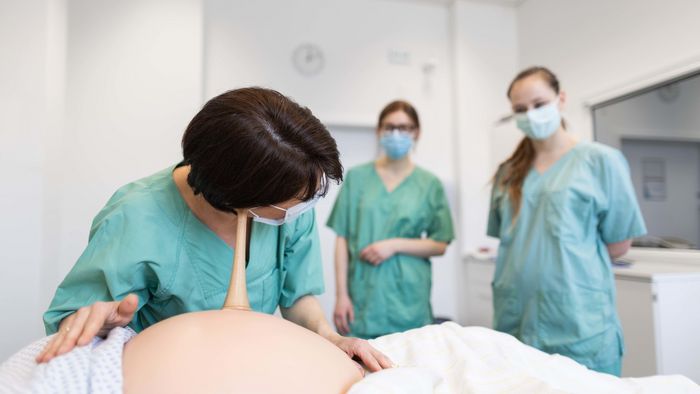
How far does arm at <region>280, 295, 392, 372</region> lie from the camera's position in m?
0.77

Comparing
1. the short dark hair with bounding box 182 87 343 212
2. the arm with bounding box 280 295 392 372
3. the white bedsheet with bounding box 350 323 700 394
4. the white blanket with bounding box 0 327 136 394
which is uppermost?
the short dark hair with bounding box 182 87 343 212

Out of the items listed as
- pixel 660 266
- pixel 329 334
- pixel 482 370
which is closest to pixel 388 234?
pixel 329 334

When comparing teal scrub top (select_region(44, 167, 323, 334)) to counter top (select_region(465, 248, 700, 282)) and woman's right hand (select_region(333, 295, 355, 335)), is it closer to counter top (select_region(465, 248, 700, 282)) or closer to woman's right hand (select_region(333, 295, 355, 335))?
woman's right hand (select_region(333, 295, 355, 335))

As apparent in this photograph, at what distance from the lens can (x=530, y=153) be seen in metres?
1.55

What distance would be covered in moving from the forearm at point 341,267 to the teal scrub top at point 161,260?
0.75 m

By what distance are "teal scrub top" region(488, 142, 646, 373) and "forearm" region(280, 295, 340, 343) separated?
27.5 inches

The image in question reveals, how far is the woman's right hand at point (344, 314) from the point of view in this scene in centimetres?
170

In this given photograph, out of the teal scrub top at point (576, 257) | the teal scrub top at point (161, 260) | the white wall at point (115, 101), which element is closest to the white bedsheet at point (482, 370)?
the teal scrub top at point (161, 260)

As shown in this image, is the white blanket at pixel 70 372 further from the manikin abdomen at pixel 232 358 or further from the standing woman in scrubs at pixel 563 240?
the standing woman in scrubs at pixel 563 240

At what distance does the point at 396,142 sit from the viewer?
1.78 meters

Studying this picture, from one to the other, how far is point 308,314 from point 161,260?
0.35 meters

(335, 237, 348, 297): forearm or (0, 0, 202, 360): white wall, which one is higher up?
(0, 0, 202, 360): white wall

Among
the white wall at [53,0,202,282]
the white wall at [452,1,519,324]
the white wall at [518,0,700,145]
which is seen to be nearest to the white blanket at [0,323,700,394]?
the white wall at [518,0,700,145]

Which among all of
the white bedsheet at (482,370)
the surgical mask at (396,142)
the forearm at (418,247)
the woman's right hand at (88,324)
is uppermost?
the surgical mask at (396,142)
